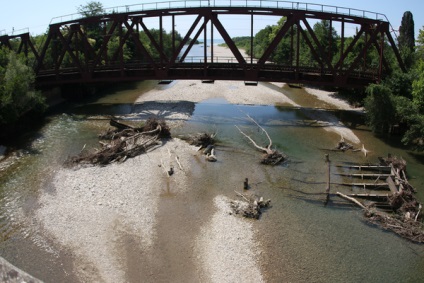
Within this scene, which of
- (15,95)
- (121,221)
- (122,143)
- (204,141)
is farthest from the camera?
(15,95)

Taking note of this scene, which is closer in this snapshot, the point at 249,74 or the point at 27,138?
the point at 27,138

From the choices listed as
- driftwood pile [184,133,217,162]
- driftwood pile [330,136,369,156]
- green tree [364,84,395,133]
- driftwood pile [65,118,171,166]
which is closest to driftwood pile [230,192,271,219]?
driftwood pile [184,133,217,162]

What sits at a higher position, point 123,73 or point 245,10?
point 245,10

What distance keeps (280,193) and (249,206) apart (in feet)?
11.6

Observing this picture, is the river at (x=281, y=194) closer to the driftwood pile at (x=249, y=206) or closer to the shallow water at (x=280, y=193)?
the shallow water at (x=280, y=193)

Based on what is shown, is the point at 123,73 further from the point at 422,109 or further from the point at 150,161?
the point at 422,109

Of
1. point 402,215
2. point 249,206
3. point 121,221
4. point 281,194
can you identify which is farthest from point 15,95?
point 402,215

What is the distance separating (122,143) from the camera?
108 feet

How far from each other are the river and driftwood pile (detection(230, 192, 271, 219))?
19.1 inches

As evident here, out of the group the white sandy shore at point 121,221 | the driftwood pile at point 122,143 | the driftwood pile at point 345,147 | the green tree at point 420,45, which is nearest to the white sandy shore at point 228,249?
the white sandy shore at point 121,221

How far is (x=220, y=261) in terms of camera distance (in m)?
18.5

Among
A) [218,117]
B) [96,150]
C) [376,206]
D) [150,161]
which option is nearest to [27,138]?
[96,150]

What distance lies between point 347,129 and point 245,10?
679 inches

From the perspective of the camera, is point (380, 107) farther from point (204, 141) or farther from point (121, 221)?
point (121, 221)
